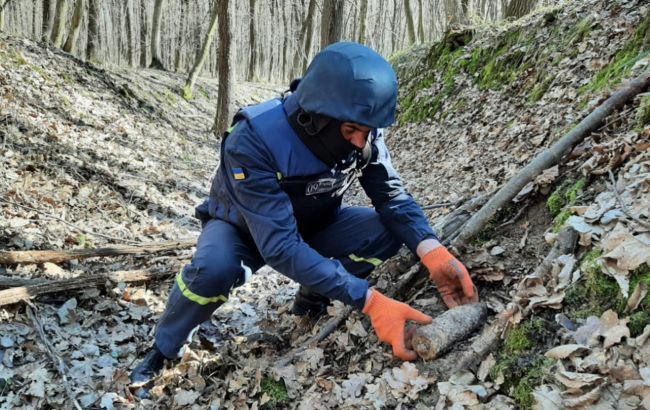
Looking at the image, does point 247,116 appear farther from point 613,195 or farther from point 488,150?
point 488,150

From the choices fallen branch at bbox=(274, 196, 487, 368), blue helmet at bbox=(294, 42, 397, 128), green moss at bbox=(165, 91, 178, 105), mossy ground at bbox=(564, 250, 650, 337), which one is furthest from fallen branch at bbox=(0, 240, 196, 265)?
green moss at bbox=(165, 91, 178, 105)

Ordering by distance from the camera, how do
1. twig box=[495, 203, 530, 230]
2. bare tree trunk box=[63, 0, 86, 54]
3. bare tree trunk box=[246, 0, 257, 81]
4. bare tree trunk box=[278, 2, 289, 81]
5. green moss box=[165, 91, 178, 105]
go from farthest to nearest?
bare tree trunk box=[278, 2, 289, 81] → bare tree trunk box=[246, 0, 257, 81] → green moss box=[165, 91, 178, 105] → bare tree trunk box=[63, 0, 86, 54] → twig box=[495, 203, 530, 230]

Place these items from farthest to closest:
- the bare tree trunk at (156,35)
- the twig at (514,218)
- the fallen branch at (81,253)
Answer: the bare tree trunk at (156,35) → the fallen branch at (81,253) → the twig at (514,218)

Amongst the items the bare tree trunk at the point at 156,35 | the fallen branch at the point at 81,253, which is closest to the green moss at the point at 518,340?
the fallen branch at the point at 81,253

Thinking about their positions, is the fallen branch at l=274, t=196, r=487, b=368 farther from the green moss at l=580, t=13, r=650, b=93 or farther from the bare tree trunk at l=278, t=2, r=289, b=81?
the bare tree trunk at l=278, t=2, r=289, b=81

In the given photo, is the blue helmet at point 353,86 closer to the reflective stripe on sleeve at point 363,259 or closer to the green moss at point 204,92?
the reflective stripe on sleeve at point 363,259

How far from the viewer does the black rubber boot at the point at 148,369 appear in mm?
3279

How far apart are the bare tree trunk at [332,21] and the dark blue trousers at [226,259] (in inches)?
230

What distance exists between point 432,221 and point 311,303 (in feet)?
5.30

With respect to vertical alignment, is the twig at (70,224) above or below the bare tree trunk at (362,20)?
below

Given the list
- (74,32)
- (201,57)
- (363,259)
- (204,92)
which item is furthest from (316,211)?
(204,92)

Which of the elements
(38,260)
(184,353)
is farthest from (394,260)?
(38,260)

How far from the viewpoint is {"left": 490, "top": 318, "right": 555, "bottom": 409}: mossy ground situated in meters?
2.05

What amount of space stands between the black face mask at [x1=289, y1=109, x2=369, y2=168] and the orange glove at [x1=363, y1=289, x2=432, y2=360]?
895 millimetres
